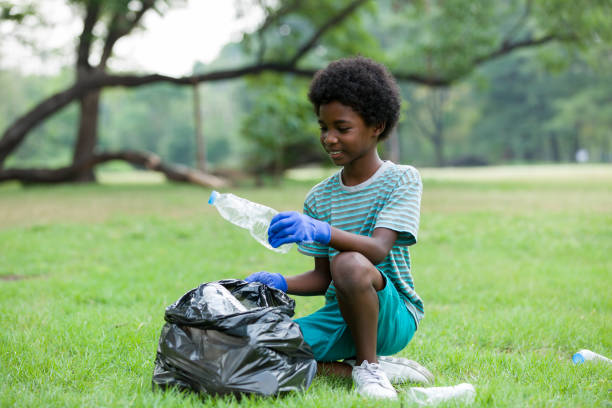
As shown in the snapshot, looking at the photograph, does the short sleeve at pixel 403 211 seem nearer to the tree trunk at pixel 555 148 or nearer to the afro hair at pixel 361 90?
the afro hair at pixel 361 90

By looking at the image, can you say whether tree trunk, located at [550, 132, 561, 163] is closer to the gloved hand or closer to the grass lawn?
the grass lawn

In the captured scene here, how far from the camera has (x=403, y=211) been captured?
8.73 feet

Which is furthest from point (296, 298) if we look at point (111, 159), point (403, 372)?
point (111, 159)

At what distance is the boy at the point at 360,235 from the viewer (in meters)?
2.50

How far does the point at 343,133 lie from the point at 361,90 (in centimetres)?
21

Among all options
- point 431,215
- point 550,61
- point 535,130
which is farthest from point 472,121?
point 431,215

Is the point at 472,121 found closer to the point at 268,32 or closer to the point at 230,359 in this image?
the point at 268,32

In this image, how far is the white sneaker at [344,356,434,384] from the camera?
2.76 m

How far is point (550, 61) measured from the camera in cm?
1997

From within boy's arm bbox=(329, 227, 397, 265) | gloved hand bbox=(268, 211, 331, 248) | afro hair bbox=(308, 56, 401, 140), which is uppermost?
afro hair bbox=(308, 56, 401, 140)

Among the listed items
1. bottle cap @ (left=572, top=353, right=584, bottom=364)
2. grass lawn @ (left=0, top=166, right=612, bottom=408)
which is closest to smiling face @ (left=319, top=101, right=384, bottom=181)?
grass lawn @ (left=0, top=166, right=612, bottom=408)

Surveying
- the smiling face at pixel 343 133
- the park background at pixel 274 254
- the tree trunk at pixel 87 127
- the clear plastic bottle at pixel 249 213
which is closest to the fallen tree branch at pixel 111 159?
the park background at pixel 274 254

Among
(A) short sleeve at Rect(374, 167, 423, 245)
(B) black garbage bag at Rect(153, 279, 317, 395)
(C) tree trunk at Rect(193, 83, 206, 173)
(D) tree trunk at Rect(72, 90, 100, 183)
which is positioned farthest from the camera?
(D) tree trunk at Rect(72, 90, 100, 183)

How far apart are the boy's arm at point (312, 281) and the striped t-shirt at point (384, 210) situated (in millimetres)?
49
